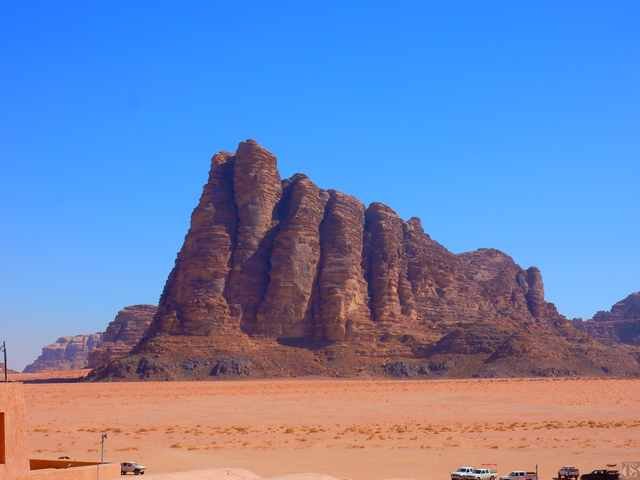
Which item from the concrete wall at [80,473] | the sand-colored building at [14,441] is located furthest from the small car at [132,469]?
the sand-colored building at [14,441]

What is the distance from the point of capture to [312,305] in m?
137

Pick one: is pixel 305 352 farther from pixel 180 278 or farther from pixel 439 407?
pixel 439 407

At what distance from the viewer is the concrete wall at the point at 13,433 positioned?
1905 cm

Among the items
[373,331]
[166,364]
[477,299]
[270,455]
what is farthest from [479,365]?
[270,455]

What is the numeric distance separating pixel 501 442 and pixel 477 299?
11525 centimetres

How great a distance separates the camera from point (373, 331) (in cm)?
13462

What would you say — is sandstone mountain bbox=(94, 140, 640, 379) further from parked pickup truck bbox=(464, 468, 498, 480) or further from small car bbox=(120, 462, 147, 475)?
parked pickup truck bbox=(464, 468, 498, 480)

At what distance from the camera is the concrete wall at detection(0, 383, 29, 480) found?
62.5ft

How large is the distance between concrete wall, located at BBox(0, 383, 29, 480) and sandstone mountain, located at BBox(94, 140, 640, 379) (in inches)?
3949

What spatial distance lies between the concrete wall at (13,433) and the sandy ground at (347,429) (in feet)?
19.2

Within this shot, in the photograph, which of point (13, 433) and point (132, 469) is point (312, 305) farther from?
point (13, 433)

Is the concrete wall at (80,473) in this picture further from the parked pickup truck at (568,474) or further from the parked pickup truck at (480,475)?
the parked pickup truck at (568,474)

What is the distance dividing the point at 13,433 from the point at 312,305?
386 ft

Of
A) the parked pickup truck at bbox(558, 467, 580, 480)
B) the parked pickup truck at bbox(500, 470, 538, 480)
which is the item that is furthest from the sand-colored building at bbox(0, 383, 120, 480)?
the parked pickup truck at bbox(558, 467, 580, 480)
